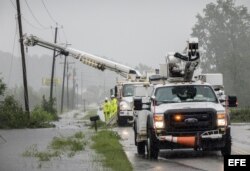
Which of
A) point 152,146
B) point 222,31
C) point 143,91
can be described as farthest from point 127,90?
point 222,31

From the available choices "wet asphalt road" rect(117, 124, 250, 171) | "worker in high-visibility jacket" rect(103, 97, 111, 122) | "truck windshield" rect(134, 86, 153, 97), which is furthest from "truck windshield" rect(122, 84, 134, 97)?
"truck windshield" rect(134, 86, 153, 97)

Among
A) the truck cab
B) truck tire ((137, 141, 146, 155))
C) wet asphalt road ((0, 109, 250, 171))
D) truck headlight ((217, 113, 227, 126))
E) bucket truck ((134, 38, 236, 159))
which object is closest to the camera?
wet asphalt road ((0, 109, 250, 171))

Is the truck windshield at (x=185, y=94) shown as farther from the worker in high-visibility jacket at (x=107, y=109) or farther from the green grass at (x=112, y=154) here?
the worker in high-visibility jacket at (x=107, y=109)

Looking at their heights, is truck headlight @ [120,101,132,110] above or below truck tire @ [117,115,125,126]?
above

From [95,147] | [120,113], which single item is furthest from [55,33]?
[95,147]

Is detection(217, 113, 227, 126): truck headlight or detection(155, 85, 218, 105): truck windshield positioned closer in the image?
detection(217, 113, 227, 126): truck headlight

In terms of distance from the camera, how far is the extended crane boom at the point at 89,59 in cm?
4862

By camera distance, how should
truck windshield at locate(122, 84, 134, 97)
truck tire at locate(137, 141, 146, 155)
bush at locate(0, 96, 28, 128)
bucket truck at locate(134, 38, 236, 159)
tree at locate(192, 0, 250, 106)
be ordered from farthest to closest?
tree at locate(192, 0, 250, 106) < truck windshield at locate(122, 84, 134, 97) < bush at locate(0, 96, 28, 128) < truck tire at locate(137, 141, 146, 155) < bucket truck at locate(134, 38, 236, 159)

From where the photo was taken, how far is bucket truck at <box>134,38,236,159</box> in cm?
1866

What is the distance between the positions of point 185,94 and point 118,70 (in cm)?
2925

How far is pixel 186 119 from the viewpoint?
61.5ft

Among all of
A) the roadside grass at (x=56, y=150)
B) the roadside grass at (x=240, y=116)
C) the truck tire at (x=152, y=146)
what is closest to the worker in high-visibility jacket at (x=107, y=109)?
the roadside grass at (x=240, y=116)

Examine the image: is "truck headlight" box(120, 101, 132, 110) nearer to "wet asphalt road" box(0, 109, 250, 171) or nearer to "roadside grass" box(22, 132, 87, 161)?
"roadside grass" box(22, 132, 87, 161)

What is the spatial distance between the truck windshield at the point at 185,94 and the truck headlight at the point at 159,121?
95cm
